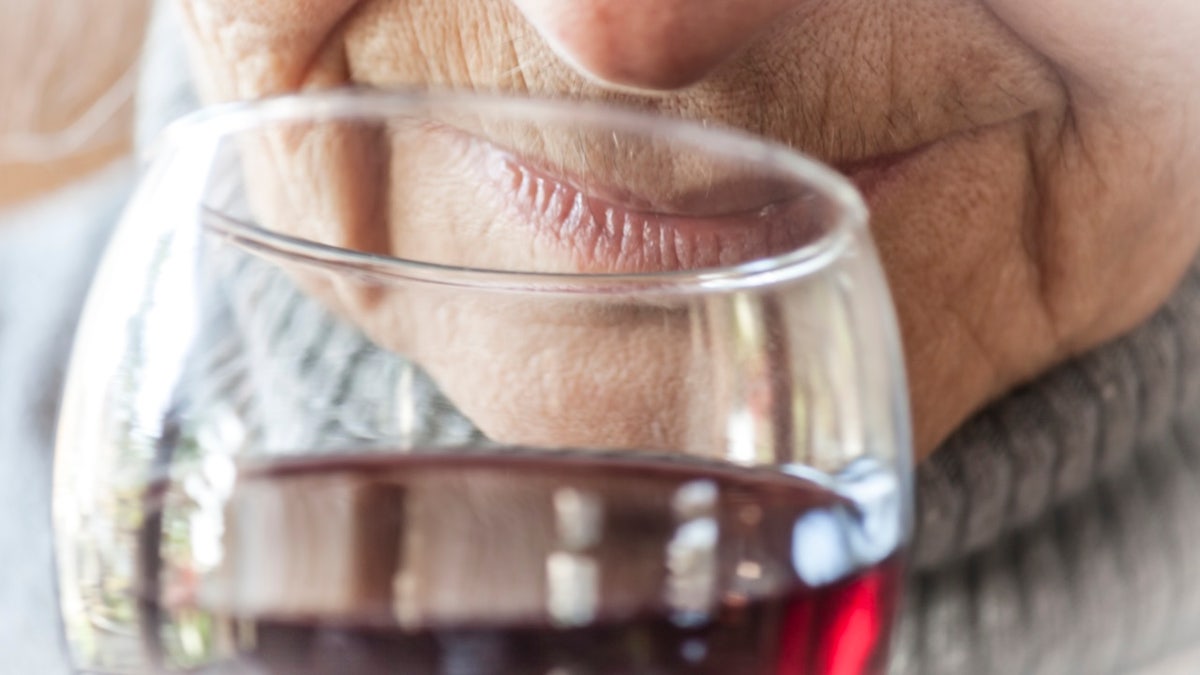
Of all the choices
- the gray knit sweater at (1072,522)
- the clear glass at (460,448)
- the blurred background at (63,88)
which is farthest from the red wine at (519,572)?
the blurred background at (63,88)

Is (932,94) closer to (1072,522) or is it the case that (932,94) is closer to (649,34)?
(649,34)

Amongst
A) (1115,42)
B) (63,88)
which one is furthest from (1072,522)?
(63,88)

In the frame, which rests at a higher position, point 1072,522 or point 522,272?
point 522,272

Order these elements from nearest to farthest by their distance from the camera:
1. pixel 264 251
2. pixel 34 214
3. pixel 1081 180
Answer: pixel 264 251, pixel 1081 180, pixel 34 214

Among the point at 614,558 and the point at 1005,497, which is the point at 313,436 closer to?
the point at 614,558

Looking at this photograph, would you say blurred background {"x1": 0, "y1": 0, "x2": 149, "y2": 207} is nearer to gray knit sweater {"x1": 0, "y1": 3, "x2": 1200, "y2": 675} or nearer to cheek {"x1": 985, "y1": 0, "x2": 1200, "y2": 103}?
gray knit sweater {"x1": 0, "y1": 3, "x2": 1200, "y2": 675}

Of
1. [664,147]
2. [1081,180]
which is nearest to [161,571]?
[664,147]
